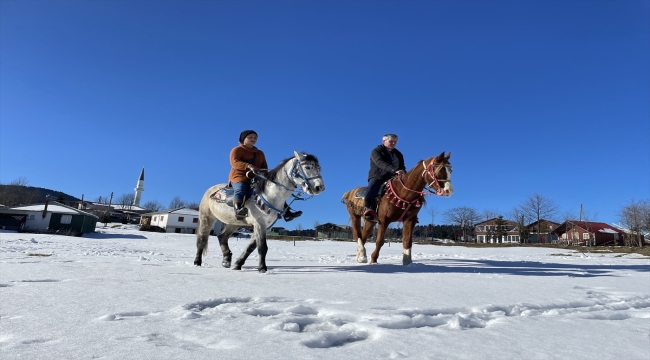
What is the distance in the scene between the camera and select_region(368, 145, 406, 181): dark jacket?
7.18 meters

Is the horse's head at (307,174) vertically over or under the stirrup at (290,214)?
over

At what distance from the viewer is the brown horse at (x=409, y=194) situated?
609 centimetres

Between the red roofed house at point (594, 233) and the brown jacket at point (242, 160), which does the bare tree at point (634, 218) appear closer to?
the red roofed house at point (594, 233)

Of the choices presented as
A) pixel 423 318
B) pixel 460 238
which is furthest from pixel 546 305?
pixel 460 238

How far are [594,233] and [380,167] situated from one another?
7451cm

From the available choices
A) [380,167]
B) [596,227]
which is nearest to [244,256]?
[380,167]

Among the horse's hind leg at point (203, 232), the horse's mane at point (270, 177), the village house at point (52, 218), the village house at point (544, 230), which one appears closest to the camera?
A: the horse's mane at point (270, 177)

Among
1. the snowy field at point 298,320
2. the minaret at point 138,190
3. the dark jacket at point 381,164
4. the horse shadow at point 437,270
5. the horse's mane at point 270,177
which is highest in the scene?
the minaret at point 138,190

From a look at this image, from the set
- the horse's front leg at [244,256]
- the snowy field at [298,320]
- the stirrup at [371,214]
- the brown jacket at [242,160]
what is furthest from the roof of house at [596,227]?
the snowy field at [298,320]

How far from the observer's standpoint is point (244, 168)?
5617 mm

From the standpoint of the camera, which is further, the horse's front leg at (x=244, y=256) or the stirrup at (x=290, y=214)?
the stirrup at (x=290, y=214)

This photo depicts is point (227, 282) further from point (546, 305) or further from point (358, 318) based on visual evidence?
point (546, 305)

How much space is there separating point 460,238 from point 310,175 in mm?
90479

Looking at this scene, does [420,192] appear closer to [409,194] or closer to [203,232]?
[409,194]
